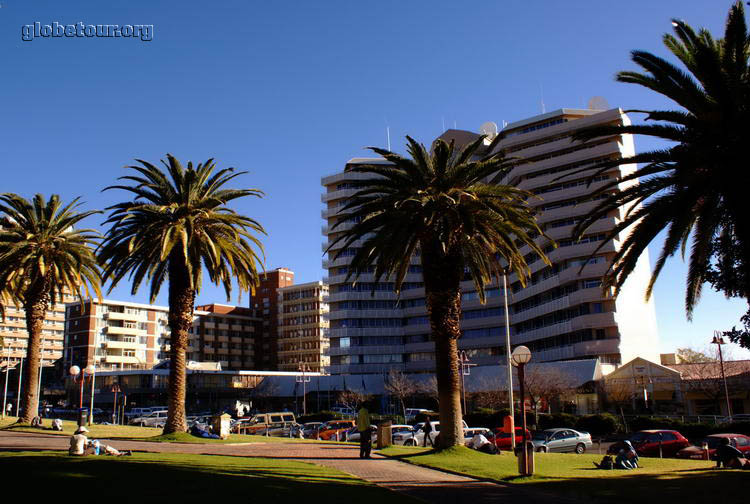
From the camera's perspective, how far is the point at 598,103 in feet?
286

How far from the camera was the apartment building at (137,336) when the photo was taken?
106m

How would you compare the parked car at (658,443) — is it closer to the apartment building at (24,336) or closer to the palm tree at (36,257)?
the palm tree at (36,257)

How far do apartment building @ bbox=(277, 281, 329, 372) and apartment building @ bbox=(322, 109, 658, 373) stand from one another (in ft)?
80.7

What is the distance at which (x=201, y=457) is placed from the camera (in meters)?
21.5

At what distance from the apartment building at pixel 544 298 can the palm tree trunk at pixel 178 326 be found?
26.9 metres

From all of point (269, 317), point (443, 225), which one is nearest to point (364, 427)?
point (443, 225)

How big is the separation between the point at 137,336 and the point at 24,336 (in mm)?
37369

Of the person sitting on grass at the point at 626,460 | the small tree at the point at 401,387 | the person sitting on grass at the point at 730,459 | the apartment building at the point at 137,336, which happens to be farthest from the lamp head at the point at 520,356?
the apartment building at the point at 137,336

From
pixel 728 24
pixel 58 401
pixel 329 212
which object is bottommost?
pixel 58 401

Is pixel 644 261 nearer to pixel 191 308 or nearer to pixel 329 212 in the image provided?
pixel 329 212

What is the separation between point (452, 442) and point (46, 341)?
5215 inches

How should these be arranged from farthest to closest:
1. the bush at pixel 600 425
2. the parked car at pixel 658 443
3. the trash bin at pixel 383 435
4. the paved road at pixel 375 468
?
the bush at pixel 600 425, the parked car at pixel 658 443, the trash bin at pixel 383 435, the paved road at pixel 375 468

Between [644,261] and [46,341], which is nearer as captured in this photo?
[644,261]

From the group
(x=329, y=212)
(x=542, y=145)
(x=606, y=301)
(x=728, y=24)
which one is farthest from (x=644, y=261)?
(x=728, y=24)
